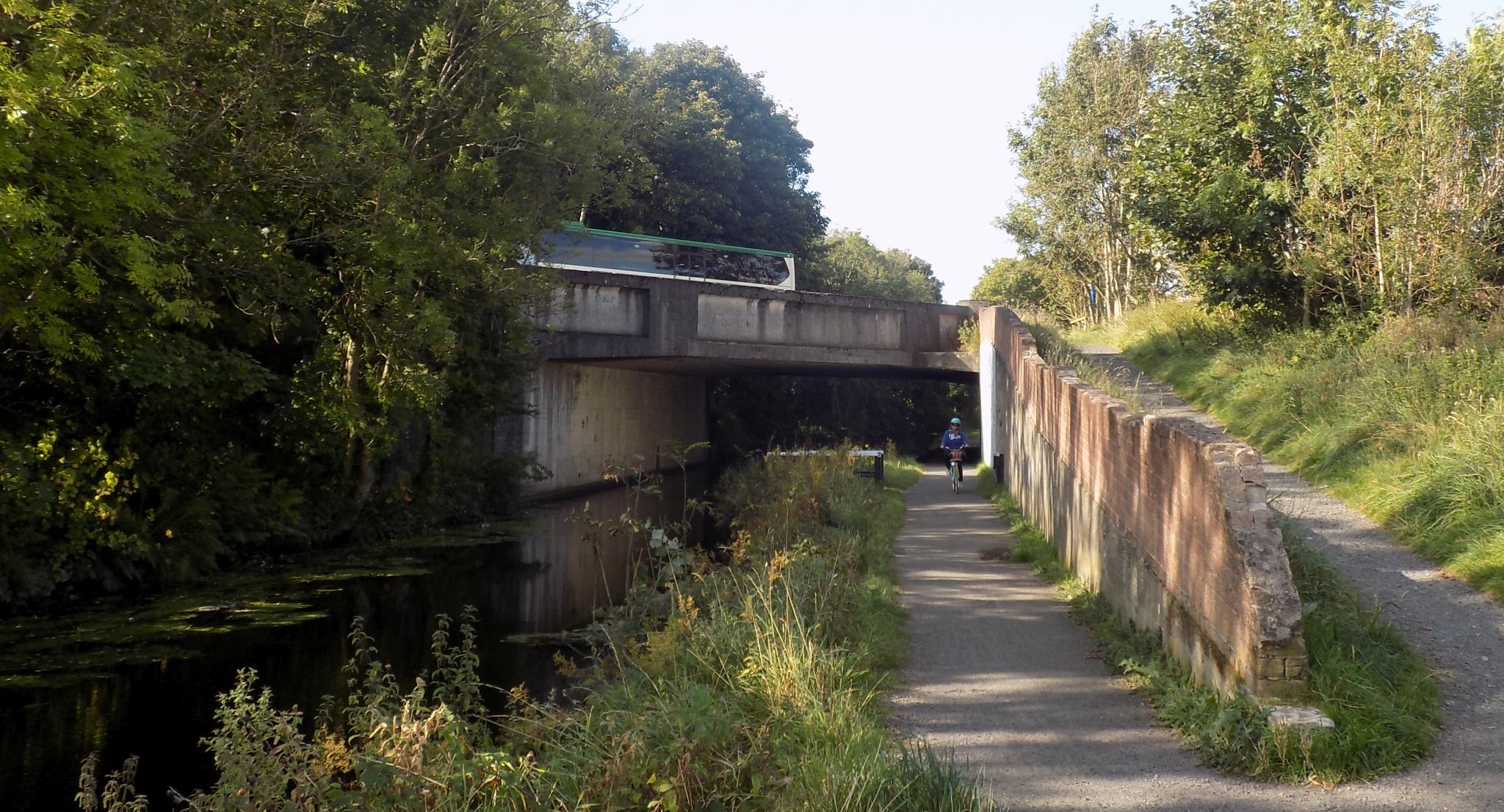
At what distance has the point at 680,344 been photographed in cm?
2519

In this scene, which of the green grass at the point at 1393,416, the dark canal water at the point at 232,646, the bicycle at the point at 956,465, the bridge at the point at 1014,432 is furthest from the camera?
the bicycle at the point at 956,465

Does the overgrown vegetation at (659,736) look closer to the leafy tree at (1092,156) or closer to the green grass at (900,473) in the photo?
the green grass at (900,473)

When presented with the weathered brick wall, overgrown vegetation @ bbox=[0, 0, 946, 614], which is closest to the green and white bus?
overgrown vegetation @ bbox=[0, 0, 946, 614]

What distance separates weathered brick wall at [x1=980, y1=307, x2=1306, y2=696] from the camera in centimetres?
589

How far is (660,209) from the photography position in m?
37.2

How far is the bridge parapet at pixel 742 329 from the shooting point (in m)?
24.8

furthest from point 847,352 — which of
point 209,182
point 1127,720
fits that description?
point 1127,720

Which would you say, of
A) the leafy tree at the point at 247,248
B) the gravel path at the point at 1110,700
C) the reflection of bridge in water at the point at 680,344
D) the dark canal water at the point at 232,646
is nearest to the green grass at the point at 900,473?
the reflection of bridge in water at the point at 680,344

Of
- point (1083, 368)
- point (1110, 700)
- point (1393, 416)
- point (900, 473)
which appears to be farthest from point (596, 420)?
point (1110, 700)

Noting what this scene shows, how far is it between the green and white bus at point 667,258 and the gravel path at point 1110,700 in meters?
16.7

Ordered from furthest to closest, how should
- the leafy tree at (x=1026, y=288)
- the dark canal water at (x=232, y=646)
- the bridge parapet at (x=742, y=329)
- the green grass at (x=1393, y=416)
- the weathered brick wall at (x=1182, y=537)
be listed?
1. the leafy tree at (x=1026, y=288)
2. the bridge parapet at (x=742, y=329)
3. the green grass at (x=1393, y=416)
4. the dark canal water at (x=232, y=646)
5. the weathered brick wall at (x=1182, y=537)

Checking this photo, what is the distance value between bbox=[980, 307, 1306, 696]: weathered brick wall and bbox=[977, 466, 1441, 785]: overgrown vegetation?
17 cm

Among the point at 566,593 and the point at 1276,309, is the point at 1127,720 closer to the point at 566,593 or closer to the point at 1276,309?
the point at 566,593

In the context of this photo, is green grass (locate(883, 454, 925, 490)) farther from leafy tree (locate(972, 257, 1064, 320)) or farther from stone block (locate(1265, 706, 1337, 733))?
stone block (locate(1265, 706, 1337, 733))
